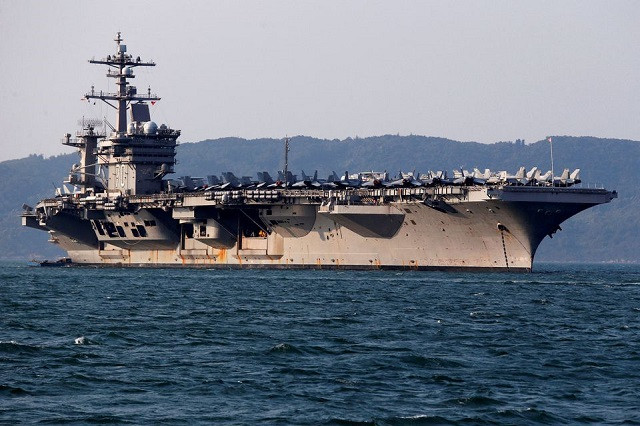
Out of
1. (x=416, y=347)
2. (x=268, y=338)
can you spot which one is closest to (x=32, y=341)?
(x=268, y=338)

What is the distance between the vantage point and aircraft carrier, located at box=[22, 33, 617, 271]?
5594cm

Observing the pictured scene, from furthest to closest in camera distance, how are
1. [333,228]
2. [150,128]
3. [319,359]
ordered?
1. [150,128]
2. [333,228]
3. [319,359]

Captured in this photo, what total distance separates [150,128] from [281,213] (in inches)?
545

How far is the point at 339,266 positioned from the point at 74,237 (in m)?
21.7

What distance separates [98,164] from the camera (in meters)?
76.4

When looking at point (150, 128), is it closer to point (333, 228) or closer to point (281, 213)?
point (281, 213)

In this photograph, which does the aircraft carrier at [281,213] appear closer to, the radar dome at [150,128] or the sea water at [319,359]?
the radar dome at [150,128]

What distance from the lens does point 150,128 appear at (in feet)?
240

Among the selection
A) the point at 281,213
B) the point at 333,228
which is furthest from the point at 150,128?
the point at 333,228

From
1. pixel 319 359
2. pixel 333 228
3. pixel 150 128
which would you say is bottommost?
pixel 319 359

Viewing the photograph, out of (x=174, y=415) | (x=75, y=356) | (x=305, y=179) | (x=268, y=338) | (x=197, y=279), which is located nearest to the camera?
(x=174, y=415)

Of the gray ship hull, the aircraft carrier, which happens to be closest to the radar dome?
the aircraft carrier

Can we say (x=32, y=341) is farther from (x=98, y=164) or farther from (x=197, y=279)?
(x=98, y=164)

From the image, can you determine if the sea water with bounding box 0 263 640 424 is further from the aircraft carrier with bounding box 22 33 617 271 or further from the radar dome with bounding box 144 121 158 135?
the radar dome with bounding box 144 121 158 135
